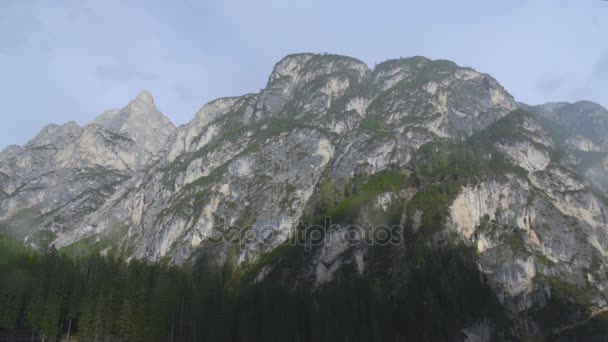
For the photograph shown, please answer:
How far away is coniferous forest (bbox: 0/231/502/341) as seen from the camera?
97.6 meters

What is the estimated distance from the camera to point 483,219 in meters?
180

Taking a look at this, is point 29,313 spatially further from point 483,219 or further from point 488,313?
point 483,219

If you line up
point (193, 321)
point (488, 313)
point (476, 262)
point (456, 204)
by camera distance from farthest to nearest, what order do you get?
1. point (456, 204)
2. point (476, 262)
3. point (488, 313)
4. point (193, 321)

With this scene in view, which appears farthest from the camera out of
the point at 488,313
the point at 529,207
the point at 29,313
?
the point at 529,207

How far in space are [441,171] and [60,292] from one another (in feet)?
440

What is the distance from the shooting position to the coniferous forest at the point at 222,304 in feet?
320

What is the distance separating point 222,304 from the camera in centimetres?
11244

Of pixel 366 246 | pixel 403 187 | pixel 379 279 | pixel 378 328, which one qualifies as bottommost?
pixel 378 328

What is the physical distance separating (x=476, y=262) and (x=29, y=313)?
115 m

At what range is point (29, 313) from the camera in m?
94.8

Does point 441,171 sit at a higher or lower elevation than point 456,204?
higher

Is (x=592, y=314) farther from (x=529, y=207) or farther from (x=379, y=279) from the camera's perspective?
(x=379, y=279)

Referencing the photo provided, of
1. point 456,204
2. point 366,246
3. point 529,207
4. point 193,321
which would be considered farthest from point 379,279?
point 529,207

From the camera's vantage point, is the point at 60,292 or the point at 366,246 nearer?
the point at 60,292
